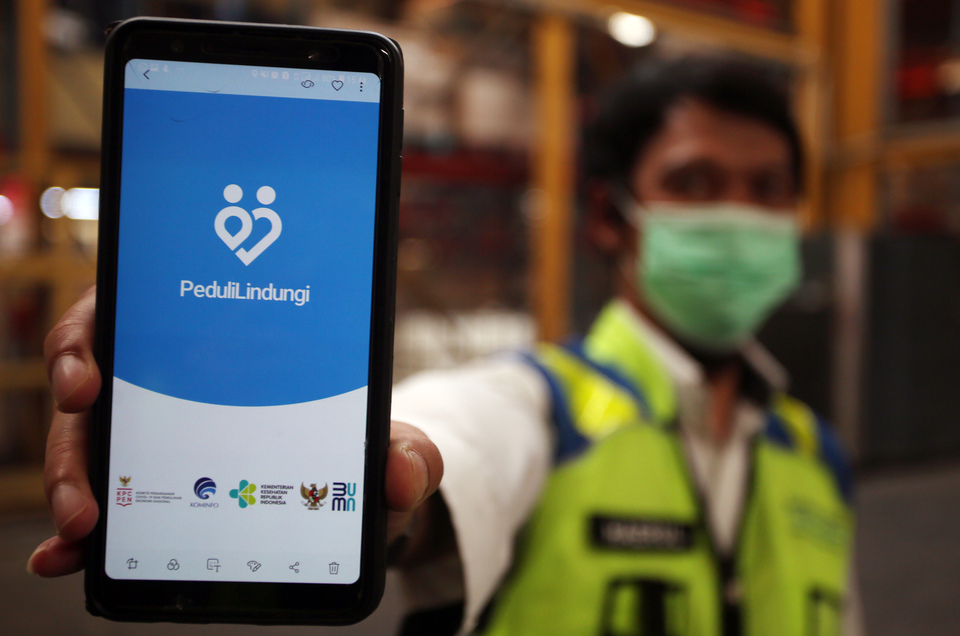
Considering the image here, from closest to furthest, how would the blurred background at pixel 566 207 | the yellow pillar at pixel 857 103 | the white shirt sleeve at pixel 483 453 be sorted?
the white shirt sleeve at pixel 483 453 < the blurred background at pixel 566 207 < the yellow pillar at pixel 857 103

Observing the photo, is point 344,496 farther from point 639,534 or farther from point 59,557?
point 639,534

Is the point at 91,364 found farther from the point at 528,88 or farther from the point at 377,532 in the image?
the point at 528,88

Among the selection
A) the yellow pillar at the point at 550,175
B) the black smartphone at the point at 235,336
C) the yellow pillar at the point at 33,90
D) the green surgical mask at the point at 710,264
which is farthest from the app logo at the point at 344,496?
the yellow pillar at the point at 550,175

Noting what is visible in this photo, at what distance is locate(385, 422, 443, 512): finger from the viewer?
37 cm

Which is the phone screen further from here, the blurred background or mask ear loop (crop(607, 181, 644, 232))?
mask ear loop (crop(607, 181, 644, 232))

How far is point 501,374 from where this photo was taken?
0.95 metres

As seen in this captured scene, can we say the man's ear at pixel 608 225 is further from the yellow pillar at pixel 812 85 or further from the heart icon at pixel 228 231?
the yellow pillar at pixel 812 85

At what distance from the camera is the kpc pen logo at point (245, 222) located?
1.15ft

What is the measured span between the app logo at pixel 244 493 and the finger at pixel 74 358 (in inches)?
3.3

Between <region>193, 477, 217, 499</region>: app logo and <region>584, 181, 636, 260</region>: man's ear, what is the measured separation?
45.1 inches

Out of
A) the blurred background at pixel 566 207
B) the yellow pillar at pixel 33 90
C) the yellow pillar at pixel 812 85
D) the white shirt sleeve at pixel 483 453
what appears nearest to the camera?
the white shirt sleeve at pixel 483 453

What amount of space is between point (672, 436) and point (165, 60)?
89 centimetres

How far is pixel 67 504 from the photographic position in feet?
1.07

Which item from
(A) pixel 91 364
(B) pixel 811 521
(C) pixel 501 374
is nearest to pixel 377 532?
(A) pixel 91 364
